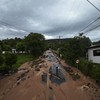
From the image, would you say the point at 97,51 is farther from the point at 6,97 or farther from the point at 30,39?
the point at 30,39

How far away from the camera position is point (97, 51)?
3416 cm

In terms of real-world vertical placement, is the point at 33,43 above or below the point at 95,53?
above

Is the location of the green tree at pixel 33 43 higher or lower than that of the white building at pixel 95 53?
higher

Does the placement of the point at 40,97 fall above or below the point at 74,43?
below

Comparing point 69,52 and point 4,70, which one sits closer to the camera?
point 4,70

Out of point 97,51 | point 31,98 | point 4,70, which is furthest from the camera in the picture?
point 97,51

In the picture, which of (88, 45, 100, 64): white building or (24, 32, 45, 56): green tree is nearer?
(88, 45, 100, 64): white building

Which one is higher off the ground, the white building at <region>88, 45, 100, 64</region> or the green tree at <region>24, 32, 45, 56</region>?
the green tree at <region>24, 32, 45, 56</region>

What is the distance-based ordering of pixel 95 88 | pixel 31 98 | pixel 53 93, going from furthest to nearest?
1. pixel 95 88
2. pixel 53 93
3. pixel 31 98

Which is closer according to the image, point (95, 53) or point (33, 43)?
point (95, 53)

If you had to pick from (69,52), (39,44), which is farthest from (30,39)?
(69,52)

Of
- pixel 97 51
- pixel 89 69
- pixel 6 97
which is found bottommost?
pixel 6 97

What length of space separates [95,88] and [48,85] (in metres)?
5.18

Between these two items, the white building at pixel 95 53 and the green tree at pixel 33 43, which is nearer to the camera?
the white building at pixel 95 53
